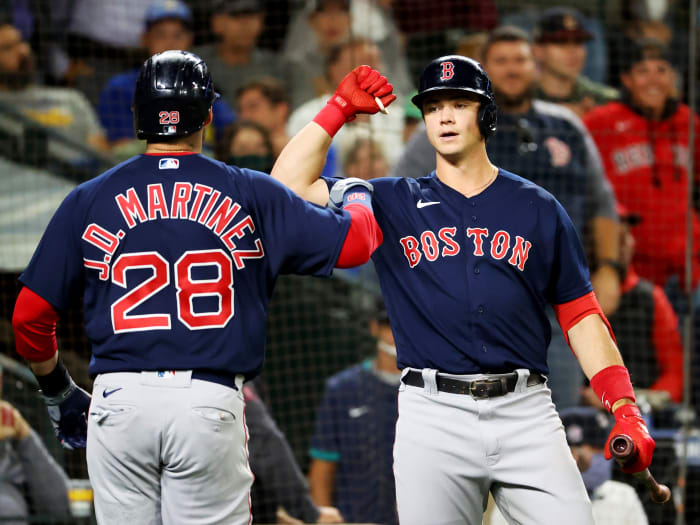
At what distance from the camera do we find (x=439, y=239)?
128 inches

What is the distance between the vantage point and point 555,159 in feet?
18.0

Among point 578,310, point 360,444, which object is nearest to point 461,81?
point 578,310

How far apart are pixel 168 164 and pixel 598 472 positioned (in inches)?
118

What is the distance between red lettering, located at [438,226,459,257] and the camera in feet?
10.6

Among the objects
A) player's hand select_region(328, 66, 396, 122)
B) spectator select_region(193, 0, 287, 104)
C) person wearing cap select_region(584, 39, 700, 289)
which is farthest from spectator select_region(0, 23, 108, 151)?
player's hand select_region(328, 66, 396, 122)

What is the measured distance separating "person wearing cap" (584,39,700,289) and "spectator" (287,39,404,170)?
4.04ft

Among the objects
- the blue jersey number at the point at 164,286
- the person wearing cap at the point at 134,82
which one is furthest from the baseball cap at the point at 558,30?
the blue jersey number at the point at 164,286

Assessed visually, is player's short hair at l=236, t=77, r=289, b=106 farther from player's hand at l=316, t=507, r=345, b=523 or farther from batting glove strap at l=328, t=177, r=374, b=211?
batting glove strap at l=328, t=177, r=374, b=211

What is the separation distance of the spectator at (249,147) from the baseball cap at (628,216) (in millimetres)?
2091

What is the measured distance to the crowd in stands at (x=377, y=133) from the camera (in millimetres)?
5379

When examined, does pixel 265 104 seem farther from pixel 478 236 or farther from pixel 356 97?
pixel 478 236

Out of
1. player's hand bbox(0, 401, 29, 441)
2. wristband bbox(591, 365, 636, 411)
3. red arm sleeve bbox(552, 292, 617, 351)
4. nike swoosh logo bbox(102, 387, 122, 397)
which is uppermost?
red arm sleeve bbox(552, 292, 617, 351)

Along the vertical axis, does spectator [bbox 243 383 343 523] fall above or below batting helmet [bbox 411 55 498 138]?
below

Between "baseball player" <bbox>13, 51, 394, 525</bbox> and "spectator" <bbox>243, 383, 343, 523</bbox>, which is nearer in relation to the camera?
"baseball player" <bbox>13, 51, 394, 525</bbox>
